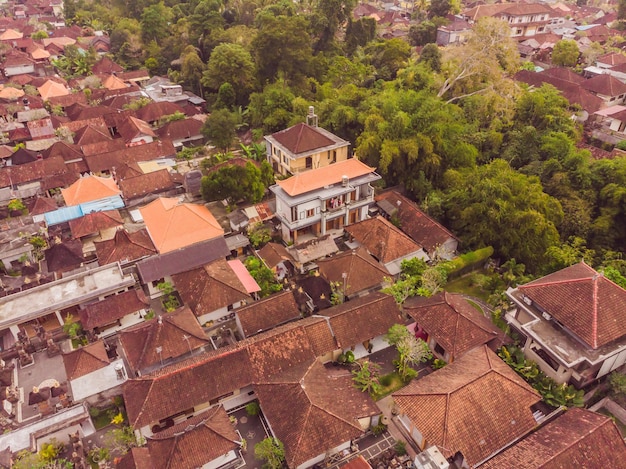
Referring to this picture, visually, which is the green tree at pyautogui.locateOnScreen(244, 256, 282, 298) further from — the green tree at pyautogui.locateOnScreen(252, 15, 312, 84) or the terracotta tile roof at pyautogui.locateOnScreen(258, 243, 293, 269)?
the green tree at pyautogui.locateOnScreen(252, 15, 312, 84)

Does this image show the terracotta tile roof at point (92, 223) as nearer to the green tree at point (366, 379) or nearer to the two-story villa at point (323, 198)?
the two-story villa at point (323, 198)

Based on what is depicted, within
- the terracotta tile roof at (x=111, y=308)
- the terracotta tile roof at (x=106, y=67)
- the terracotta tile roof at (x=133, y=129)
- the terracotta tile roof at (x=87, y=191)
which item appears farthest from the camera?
the terracotta tile roof at (x=106, y=67)

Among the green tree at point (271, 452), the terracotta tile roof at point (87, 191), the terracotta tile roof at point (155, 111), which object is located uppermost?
the terracotta tile roof at point (155, 111)

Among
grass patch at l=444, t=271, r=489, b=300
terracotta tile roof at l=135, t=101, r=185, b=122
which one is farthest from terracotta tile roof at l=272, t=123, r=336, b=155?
terracotta tile roof at l=135, t=101, r=185, b=122

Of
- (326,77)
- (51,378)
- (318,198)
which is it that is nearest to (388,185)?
(318,198)

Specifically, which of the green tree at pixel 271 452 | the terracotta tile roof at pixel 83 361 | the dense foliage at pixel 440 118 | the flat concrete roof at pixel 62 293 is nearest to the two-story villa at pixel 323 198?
the dense foliage at pixel 440 118

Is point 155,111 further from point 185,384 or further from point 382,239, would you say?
point 185,384

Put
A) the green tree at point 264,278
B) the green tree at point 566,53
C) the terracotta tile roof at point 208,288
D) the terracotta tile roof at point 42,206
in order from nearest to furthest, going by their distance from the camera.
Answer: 1. the terracotta tile roof at point 208,288
2. the green tree at point 264,278
3. the terracotta tile roof at point 42,206
4. the green tree at point 566,53
